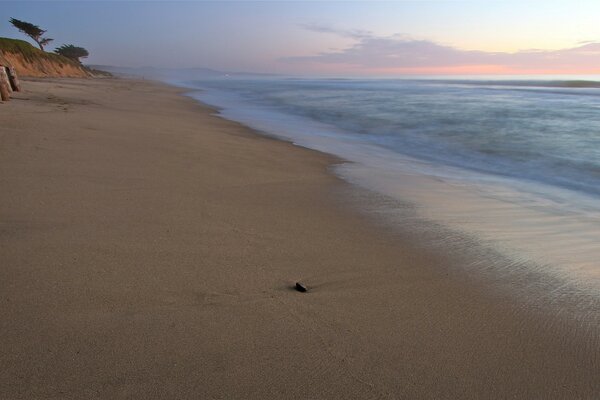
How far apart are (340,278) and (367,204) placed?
6.42 feet

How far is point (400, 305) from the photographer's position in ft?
7.90

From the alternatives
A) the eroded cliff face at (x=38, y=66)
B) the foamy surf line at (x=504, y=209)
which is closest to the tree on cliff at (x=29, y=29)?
the eroded cliff face at (x=38, y=66)

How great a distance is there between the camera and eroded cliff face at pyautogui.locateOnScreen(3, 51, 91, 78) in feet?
93.5

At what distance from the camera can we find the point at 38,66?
32.3 m

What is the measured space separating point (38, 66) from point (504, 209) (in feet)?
121

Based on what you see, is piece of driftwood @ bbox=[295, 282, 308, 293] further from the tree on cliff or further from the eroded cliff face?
the tree on cliff

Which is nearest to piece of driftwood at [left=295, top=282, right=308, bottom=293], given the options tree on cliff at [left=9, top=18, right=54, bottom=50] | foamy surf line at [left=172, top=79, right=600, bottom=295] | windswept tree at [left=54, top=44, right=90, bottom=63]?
foamy surf line at [left=172, top=79, right=600, bottom=295]

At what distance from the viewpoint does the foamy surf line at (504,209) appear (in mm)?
3268

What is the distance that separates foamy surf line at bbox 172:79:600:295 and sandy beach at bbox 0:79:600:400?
2.33 feet

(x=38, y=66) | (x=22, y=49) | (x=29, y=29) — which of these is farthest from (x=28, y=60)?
(x=29, y=29)

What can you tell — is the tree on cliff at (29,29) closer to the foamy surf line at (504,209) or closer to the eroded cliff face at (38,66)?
the eroded cliff face at (38,66)

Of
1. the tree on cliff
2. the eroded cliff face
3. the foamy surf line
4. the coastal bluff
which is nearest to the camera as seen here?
the foamy surf line

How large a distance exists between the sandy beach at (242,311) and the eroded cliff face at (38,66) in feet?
100

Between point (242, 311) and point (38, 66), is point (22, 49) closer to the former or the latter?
point (38, 66)
